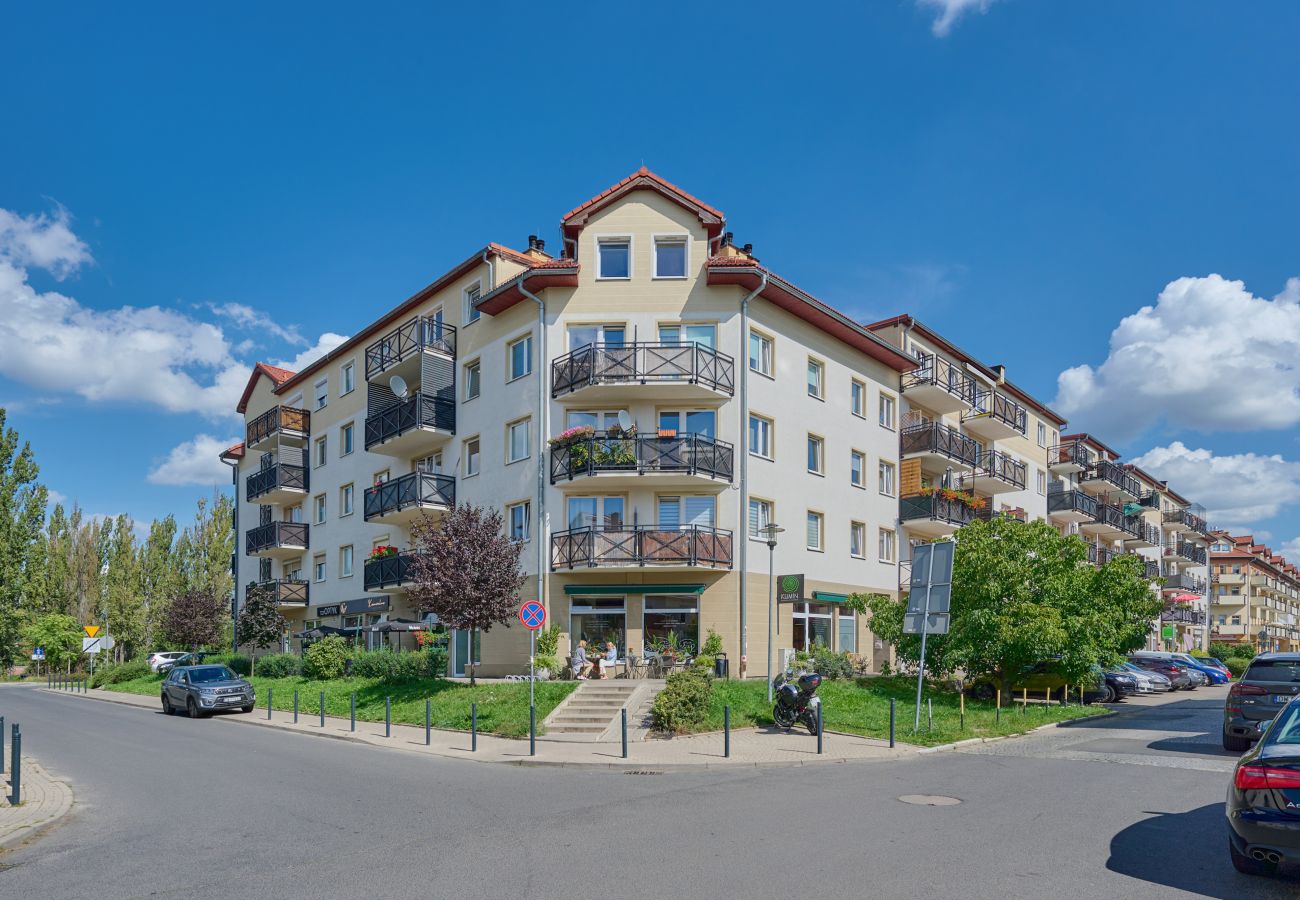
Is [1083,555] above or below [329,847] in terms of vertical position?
above

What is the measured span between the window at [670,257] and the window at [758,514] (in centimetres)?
691

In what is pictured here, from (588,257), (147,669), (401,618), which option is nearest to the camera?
(588,257)

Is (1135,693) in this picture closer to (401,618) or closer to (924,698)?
(924,698)

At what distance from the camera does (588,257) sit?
2833 centimetres

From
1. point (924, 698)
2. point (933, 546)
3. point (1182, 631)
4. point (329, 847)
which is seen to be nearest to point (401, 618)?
point (924, 698)

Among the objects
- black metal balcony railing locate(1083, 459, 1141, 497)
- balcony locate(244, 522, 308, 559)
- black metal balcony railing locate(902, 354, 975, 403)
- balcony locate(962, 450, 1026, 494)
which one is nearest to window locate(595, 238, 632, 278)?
black metal balcony railing locate(902, 354, 975, 403)

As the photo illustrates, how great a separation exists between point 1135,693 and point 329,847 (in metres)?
34.6

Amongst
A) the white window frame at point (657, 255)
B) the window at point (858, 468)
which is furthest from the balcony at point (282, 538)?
the window at point (858, 468)

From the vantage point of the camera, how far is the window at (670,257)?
92.8 ft

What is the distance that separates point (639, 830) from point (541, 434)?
1876 cm

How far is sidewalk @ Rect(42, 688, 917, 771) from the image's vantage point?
16.2m

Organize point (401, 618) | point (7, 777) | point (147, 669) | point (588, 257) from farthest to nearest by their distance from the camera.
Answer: point (147, 669), point (401, 618), point (588, 257), point (7, 777)

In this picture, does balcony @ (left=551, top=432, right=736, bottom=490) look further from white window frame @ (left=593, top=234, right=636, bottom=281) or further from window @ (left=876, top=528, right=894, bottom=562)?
window @ (left=876, top=528, right=894, bottom=562)

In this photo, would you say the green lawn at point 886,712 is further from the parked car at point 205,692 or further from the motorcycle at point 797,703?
the parked car at point 205,692
